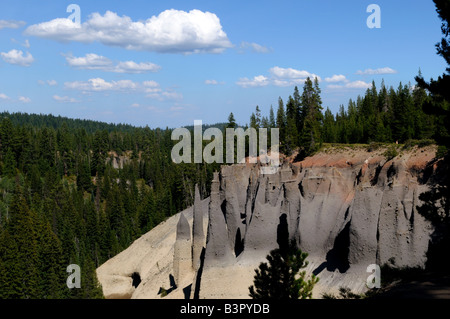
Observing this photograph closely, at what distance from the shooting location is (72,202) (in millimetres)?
71938

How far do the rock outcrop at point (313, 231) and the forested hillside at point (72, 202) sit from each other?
10111 mm

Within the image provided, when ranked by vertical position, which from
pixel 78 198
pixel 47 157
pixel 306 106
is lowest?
pixel 78 198

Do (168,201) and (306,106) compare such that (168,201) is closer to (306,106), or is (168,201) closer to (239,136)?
(239,136)

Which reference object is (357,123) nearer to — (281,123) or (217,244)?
(281,123)

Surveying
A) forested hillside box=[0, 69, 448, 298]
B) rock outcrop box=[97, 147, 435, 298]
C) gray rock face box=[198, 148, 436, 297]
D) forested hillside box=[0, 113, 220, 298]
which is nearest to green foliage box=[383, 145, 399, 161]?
forested hillside box=[0, 69, 448, 298]

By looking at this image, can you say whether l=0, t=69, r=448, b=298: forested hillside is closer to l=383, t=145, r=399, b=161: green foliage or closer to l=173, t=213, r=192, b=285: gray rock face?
l=383, t=145, r=399, b=161: green foliage

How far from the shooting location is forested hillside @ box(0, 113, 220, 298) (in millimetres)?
38688

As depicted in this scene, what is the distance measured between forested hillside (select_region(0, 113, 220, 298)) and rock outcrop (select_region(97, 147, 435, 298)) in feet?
33.2

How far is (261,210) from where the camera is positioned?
90.2 ft

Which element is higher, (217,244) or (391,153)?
(391,153)

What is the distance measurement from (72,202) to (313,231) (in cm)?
5448

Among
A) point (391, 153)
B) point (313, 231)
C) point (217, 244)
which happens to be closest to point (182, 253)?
point (217, 244)
